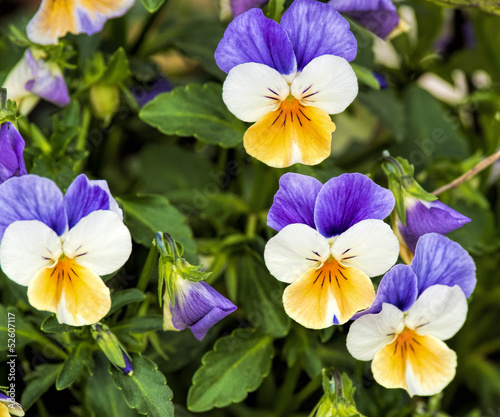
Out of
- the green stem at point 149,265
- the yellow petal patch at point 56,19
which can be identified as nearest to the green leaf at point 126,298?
the green stem at point 149,265

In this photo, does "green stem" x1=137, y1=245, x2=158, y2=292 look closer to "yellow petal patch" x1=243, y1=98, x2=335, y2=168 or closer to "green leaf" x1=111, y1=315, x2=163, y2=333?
"green leaf" x1=111, y1=315, x2=163, y2=333

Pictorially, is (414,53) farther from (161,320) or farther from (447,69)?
(161,320)

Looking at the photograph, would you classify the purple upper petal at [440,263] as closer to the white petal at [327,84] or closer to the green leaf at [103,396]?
the white petal at [327,84]

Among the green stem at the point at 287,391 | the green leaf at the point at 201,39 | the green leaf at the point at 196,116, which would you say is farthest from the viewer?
the green leaf at the point at 201,39

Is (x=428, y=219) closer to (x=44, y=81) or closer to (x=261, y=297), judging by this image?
(x=261, y=297)

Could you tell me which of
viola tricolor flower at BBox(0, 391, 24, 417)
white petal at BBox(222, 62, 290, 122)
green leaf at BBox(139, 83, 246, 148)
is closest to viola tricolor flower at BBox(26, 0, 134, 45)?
green leaf at BBox(139, 83, 246, 148)

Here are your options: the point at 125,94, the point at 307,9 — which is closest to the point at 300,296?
the point at 307,9
